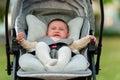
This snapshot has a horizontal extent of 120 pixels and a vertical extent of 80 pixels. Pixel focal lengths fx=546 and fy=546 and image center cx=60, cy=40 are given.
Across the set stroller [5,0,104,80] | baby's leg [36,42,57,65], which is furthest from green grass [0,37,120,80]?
baby's leg [36,42,57,65]

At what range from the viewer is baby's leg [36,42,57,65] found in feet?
17.1

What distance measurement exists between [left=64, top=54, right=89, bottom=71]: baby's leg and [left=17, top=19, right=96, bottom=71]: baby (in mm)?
40

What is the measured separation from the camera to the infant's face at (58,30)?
19.1ft

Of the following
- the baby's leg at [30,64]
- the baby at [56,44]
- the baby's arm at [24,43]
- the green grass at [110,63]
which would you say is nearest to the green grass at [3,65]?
the green grass at [110,63]

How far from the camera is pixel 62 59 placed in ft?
17.2

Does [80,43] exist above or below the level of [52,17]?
below

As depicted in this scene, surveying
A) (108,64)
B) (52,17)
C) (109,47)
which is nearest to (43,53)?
(52,17)

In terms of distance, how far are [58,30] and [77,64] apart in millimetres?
765

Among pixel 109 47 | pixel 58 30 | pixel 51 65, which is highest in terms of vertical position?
pixel 58 30

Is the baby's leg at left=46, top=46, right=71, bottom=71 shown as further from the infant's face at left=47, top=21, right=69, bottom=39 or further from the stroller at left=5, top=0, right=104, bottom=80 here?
the infant's face at left=47, top=21, right=69, bottom=39

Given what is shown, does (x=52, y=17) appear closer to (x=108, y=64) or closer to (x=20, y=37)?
(x=20, y=37)

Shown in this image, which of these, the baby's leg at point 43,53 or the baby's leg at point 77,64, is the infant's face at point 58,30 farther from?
the baby's leg at point 77,64

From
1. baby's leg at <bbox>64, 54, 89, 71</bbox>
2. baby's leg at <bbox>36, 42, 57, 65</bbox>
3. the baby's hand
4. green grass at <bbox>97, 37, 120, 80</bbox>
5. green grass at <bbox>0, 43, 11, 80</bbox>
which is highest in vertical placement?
the baby's hand

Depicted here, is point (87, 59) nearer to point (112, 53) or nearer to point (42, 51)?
point (42, 51)
